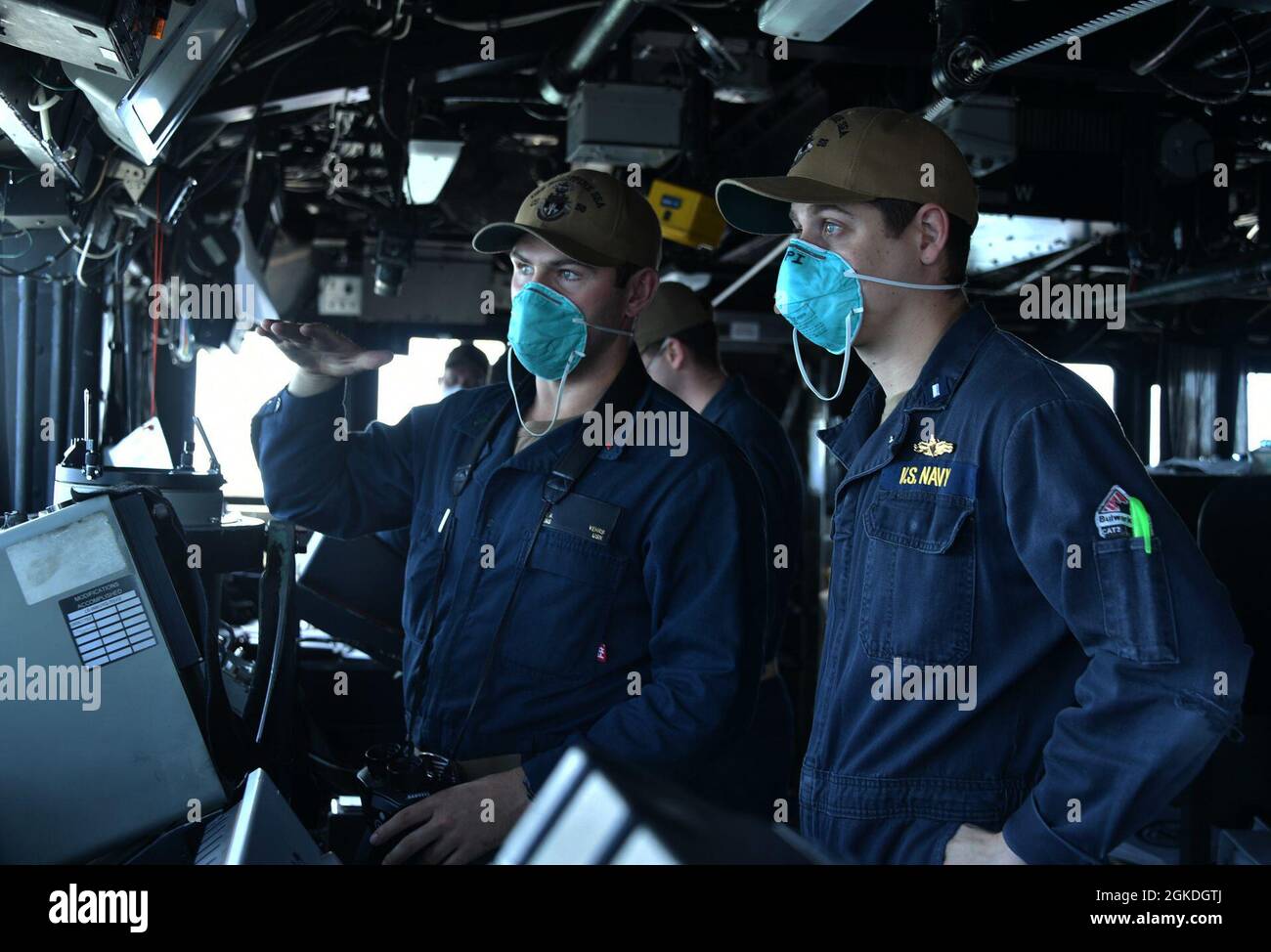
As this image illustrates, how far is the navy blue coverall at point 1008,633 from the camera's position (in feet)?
4.35

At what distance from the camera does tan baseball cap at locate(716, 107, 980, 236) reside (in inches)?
69.2

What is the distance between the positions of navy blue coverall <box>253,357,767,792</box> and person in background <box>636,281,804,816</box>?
700 mm

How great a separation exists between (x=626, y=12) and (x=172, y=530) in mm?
2157

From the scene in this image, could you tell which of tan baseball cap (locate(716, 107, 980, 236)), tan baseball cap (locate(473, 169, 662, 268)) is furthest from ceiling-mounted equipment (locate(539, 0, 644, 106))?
tan baseball cap (locate(716, 107, 980, 236))

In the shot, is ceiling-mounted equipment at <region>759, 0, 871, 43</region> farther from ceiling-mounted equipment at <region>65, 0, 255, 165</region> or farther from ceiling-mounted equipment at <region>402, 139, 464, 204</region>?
ceiling-mounted equipment at <region>402, 139, 464, 204</region>

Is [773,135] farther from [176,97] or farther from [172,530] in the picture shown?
[172,530]

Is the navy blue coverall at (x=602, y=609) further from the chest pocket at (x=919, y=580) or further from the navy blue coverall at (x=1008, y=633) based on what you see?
the chest pocket at (x=919, y=580)

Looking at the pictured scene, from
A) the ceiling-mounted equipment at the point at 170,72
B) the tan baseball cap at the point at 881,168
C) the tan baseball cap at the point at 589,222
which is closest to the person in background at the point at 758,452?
the tan baseball cap at the point at 589,222

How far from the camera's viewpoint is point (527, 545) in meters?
2.01

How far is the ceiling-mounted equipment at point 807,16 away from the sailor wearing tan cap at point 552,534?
0.60m

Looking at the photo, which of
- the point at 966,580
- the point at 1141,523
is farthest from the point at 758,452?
the point at 1141,523

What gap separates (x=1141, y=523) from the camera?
53.1 inches

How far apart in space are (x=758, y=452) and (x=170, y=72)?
2.00 metres
